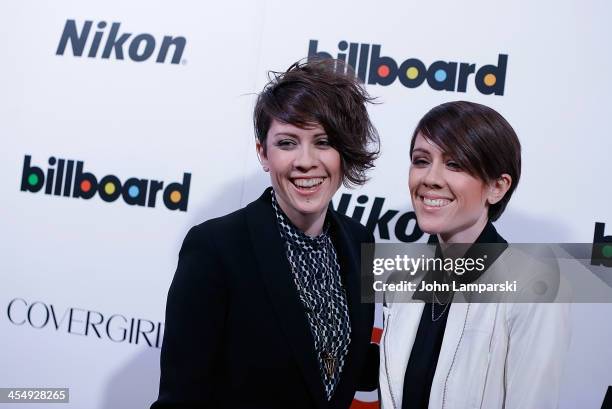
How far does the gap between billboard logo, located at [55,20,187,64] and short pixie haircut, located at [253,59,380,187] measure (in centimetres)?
99

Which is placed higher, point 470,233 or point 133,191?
point 133,191

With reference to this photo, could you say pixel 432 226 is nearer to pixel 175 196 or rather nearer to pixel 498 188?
pixel 498 188

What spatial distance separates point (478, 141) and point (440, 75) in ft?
2.86

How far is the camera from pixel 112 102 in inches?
109

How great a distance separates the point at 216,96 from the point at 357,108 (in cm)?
97

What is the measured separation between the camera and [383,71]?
2.53 m

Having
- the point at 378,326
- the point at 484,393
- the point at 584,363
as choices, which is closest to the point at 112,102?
the point at 378,326

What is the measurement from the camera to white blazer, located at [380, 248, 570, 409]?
1.57 m

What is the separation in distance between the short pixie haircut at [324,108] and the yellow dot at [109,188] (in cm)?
111

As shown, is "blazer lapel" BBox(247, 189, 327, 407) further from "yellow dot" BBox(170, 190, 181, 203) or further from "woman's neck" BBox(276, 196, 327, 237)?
"yellow dot" BBox(170, 190, 181, 203)

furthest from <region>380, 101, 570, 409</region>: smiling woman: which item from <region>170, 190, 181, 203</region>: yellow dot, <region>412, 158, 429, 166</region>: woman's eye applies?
<region>170, 190, 181, 203</region>: yellow dot

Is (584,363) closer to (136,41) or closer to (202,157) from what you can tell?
(202,157)
